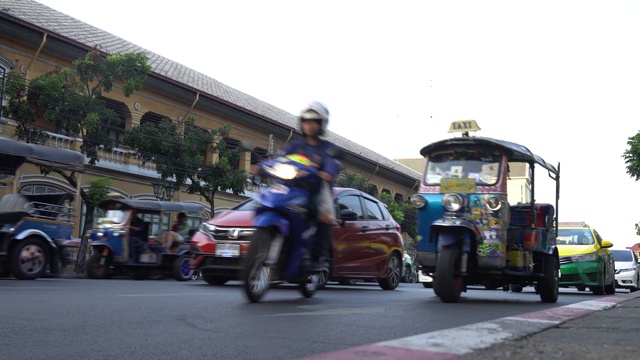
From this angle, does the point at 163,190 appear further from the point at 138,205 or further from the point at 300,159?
the point at 300,159

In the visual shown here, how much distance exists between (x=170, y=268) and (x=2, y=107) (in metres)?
7.41

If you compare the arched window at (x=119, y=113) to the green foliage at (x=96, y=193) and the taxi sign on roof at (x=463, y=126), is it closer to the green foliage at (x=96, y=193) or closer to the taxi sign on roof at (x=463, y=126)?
the green foliage at (x=96, y=193)

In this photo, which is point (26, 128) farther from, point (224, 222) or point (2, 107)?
point (224, 222)

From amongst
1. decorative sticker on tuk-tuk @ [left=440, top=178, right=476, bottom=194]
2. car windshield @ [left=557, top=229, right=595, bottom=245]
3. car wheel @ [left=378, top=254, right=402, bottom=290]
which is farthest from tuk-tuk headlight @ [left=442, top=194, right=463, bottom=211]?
car windshield @ [left=557, top=229, right=595, bottom=245]

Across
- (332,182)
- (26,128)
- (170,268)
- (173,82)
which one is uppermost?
(173,82)

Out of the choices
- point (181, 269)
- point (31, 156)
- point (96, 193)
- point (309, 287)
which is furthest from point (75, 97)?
point (309, 287)

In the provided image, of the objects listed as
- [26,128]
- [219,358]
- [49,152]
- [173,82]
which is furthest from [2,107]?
[219,358]

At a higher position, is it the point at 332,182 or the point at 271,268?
the point at 332,182

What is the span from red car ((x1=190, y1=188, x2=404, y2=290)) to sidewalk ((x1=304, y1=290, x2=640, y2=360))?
199 inches

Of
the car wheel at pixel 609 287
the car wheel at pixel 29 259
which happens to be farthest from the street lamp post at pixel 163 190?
the car wheel at pixel 609 287

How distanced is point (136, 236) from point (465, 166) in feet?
33.0

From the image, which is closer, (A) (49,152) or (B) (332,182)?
(B) (332,182)

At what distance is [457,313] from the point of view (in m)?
6.63

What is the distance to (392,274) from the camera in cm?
1325
